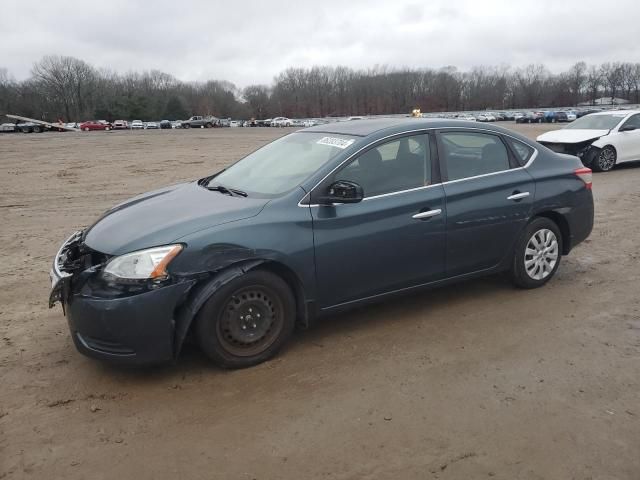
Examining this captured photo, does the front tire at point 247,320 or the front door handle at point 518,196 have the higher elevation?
the front door handle at point 518,196

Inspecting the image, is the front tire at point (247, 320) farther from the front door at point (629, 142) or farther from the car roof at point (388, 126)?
the front door at point (629, 142)

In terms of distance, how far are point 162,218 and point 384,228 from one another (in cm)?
164

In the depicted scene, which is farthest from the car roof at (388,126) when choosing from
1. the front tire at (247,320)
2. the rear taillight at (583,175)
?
the front tire at (247,320)

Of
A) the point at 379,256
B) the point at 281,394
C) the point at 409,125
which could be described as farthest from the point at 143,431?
the point at 409,125

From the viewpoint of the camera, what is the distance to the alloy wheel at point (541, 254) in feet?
16.6

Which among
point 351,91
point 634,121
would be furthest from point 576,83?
point 634,121

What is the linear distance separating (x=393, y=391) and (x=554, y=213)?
2769mm

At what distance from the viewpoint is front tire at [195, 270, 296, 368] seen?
354 centimetres

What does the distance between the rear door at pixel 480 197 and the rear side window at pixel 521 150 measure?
0.06 metres

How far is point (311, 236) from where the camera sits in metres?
3.85

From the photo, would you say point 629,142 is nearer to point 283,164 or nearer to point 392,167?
point 392,167

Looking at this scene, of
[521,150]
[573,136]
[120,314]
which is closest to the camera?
[120,314]

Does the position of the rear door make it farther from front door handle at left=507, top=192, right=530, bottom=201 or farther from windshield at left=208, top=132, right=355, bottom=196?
windshield at left=208, top=132, right=355, bottom=196

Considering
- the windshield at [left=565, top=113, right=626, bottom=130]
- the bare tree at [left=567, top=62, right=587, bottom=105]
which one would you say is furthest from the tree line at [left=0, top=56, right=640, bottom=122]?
the windshield at [left=565, top=113, right=626, bottom=130]
